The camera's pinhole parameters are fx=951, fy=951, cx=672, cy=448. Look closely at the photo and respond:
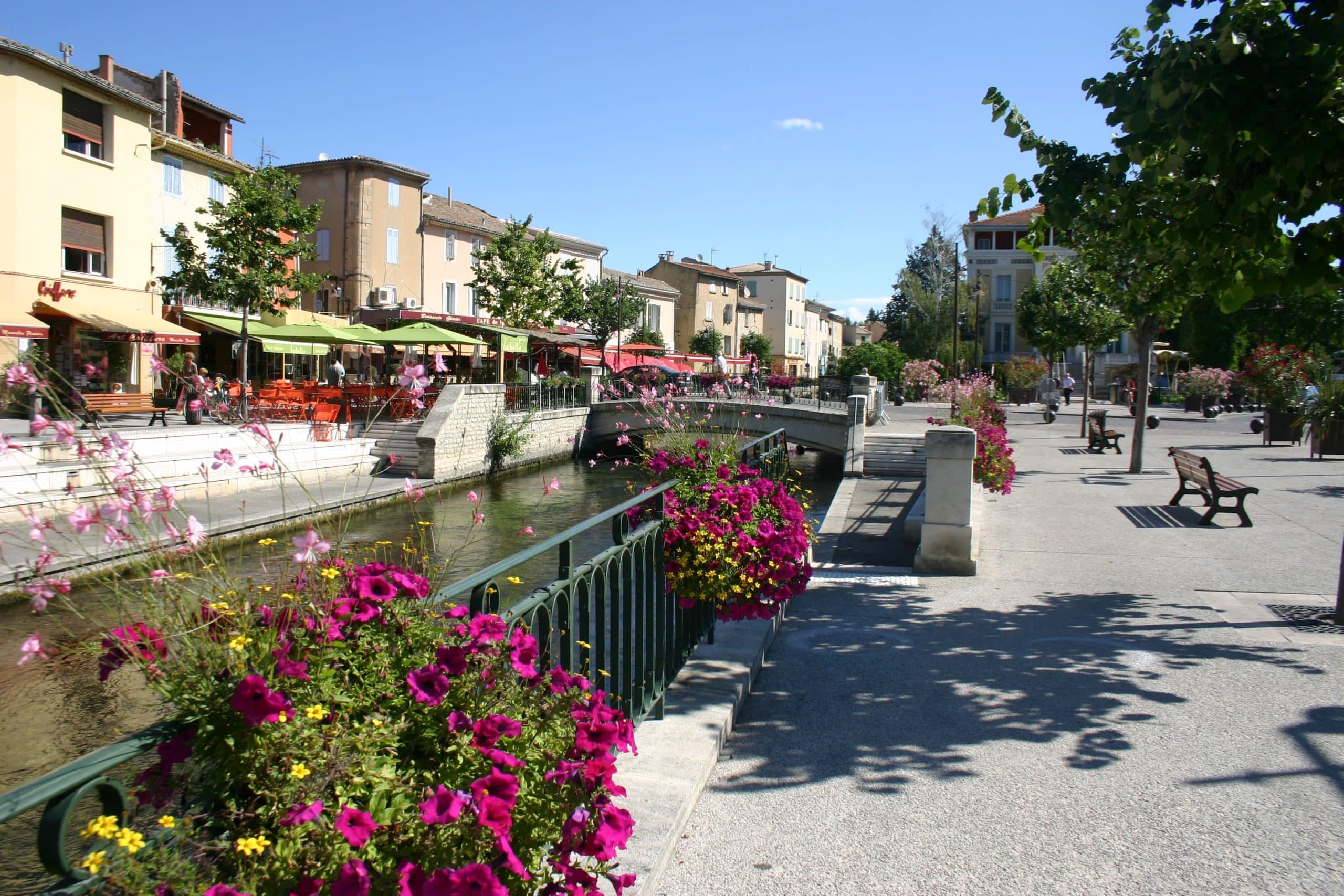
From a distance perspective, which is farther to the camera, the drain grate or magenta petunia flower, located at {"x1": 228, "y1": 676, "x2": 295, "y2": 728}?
the drain grate

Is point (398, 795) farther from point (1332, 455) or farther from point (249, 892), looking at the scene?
point (1332, 455)

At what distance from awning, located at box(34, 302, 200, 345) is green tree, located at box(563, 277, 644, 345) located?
26.4 metres

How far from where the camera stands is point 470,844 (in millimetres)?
1901

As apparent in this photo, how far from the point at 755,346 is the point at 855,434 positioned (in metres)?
52.4

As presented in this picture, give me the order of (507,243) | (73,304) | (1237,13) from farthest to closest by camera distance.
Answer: (507,243) < (73,304) < (1237,13)

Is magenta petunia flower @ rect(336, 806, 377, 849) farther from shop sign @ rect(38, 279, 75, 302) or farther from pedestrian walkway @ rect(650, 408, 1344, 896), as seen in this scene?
shop sign @ rect(38, 279, 75, 302)

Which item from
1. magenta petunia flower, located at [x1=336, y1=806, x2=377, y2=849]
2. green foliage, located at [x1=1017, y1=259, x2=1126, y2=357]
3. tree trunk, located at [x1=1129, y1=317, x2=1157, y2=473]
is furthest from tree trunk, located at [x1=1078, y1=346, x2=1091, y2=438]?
magenta petunia flower, located at [x1=336, y1=806, x2=377, y2=849]

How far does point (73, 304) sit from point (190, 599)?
24.7 meters

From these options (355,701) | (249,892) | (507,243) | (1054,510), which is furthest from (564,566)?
(507,243)

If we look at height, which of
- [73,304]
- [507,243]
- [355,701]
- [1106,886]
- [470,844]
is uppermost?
[507,243]

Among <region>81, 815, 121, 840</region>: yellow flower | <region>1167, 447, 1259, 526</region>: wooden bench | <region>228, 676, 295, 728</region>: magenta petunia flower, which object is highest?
<region>228, 676, 295, 728</region>: magenta petunia flower

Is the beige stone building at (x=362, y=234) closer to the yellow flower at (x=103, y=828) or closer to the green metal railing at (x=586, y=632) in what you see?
the green metal railing at (x=586, y=632)

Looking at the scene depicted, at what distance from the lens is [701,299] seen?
6875cm

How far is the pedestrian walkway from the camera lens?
3479 millimetres
